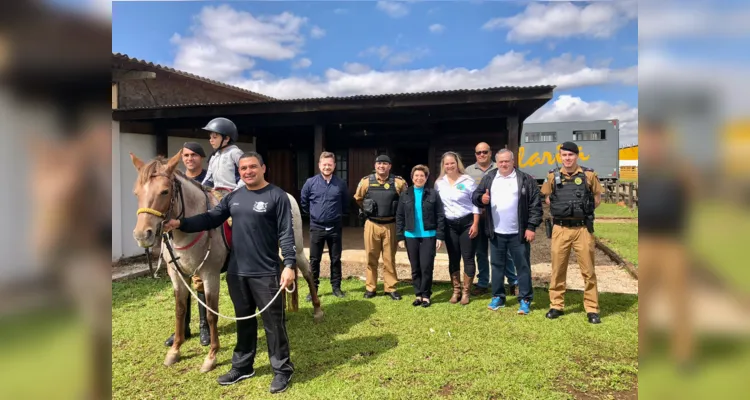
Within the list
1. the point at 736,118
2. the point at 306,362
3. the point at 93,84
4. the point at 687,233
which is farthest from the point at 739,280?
the point at 306,362

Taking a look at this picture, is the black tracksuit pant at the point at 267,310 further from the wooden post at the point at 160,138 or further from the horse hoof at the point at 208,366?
the wooden post at the point at 160,138

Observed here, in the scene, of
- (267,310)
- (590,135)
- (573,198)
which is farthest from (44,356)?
(590,135)

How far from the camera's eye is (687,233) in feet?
2.11

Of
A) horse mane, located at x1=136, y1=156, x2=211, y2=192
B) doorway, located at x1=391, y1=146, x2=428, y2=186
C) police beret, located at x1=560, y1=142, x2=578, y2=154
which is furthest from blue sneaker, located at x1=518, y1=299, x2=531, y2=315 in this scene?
doorway, located at x1=391, y1=146, x2=428, y2=186

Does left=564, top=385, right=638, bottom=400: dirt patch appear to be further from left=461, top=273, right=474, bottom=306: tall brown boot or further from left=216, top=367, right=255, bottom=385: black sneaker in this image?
left=216, top=367, right=255, bottom=385: black sneaker

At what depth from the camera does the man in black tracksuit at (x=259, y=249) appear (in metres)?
2.96

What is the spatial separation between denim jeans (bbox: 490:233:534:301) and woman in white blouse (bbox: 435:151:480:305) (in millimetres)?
278

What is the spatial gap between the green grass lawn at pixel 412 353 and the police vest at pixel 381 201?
1103 mm

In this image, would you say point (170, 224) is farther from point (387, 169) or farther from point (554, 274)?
point (554, 274)

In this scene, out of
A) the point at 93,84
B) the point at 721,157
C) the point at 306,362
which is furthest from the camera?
the point at 306,362

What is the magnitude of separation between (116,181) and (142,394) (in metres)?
5.34

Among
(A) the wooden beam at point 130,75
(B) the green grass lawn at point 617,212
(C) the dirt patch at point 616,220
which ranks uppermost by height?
(A) the wooden beam at point 130,75

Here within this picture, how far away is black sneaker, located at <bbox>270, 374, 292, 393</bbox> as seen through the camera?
294cm

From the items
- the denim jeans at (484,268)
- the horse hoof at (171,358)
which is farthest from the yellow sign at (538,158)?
the horse hoof at (171,358)
